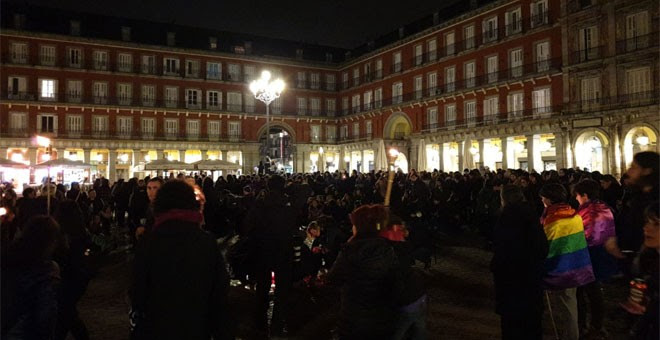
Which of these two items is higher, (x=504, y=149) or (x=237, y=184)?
(x=504, y=149)

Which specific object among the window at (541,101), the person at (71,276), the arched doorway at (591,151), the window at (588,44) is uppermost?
the window at (588,44)

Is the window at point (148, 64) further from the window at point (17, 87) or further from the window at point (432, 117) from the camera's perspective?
the window at point (432, 117)

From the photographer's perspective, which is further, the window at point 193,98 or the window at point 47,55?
the window at point 193,98

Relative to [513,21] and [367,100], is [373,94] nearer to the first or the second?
[367,100]

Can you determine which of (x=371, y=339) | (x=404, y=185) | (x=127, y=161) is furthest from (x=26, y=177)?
(x=371, y=339)

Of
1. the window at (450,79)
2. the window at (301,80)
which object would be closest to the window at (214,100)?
the window at (301,80)

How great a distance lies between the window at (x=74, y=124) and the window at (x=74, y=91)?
1439mm

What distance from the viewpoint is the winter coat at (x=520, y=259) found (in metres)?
3.87

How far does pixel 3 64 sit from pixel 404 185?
36.3m

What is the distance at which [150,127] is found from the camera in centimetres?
4141

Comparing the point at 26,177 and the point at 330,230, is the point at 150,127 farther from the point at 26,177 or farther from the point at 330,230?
the point at 330,230

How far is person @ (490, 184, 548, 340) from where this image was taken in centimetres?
388

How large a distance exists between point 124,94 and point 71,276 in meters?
40.6

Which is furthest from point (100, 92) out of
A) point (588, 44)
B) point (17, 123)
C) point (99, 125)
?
point (588, 44)
